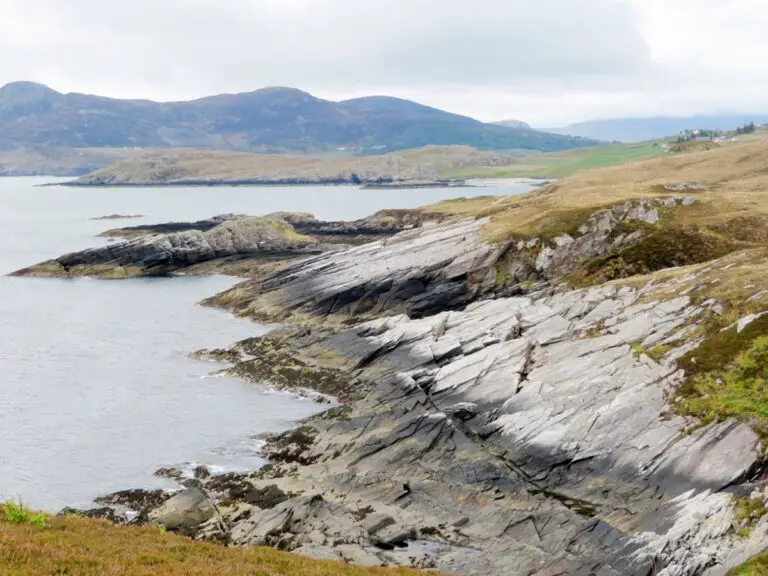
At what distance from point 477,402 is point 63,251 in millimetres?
116829

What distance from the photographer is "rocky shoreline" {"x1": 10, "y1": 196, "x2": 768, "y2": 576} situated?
2614cm

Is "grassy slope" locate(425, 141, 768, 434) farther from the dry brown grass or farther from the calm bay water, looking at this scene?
the calm bay water

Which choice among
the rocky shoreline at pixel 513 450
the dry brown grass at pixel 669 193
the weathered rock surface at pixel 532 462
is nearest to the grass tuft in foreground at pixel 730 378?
the rocky shoreline at pixel 513 450

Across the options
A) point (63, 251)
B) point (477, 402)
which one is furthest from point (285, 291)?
point (63, 251)

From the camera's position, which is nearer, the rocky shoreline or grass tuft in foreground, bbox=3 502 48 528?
grass tuft in foreground, bbox=3 502 48 528

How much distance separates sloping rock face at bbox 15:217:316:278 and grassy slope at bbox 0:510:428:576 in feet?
299

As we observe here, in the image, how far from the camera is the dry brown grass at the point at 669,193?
6663 cm

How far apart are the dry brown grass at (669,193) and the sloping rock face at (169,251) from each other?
4443cm

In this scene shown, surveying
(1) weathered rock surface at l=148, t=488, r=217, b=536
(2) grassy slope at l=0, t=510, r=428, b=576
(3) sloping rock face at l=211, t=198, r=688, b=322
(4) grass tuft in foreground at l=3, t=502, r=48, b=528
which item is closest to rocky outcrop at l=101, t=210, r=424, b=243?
(3) sloping rock face at l=211, t=198, r=688, b=322

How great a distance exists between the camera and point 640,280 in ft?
150

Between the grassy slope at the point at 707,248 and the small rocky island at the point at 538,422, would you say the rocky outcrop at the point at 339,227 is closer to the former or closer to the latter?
the grassy slope at the point at 707,248

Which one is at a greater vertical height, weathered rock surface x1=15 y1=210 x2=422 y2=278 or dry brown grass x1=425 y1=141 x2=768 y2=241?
dry brown grass x1=425 y1=141 x2=768 y2=241

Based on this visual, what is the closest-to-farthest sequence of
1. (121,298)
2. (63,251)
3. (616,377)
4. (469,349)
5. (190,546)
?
(190,546) < (616,377) < (469,349) < (121,298) < (63,251)

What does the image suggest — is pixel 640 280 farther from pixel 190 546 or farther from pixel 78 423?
pixel 78 423
